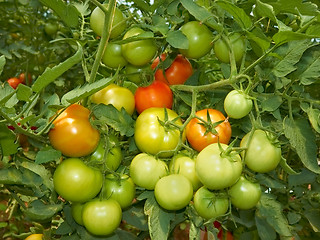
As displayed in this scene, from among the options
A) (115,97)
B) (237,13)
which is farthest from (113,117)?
(237,13)

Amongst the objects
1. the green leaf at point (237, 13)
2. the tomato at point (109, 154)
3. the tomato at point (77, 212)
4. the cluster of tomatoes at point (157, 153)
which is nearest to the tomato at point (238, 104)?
the cluster of tomatoes at point (157, 153)

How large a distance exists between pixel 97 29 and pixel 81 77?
0.60 meters

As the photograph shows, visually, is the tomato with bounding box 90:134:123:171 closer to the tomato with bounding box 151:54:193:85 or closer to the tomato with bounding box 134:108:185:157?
the tomato with bounding box 134:108:185:157

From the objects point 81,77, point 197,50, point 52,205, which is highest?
point 197,50

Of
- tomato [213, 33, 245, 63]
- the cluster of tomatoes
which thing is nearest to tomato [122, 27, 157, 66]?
the cluster of tomatoes

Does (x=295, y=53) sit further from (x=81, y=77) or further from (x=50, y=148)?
(x=81, y=77)

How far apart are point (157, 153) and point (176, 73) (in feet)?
0.65

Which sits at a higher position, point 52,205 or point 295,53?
point 295,53

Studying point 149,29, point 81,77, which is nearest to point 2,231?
point 81,77

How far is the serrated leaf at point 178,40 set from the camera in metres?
0.71

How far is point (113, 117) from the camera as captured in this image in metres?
0.74

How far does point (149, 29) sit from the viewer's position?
78 centimetres

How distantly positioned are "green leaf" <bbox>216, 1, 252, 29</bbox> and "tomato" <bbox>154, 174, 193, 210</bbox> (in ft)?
0.83

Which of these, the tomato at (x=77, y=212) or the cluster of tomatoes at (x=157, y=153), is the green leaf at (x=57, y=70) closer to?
the cluster of tomatoes at (x=157, y=153)
